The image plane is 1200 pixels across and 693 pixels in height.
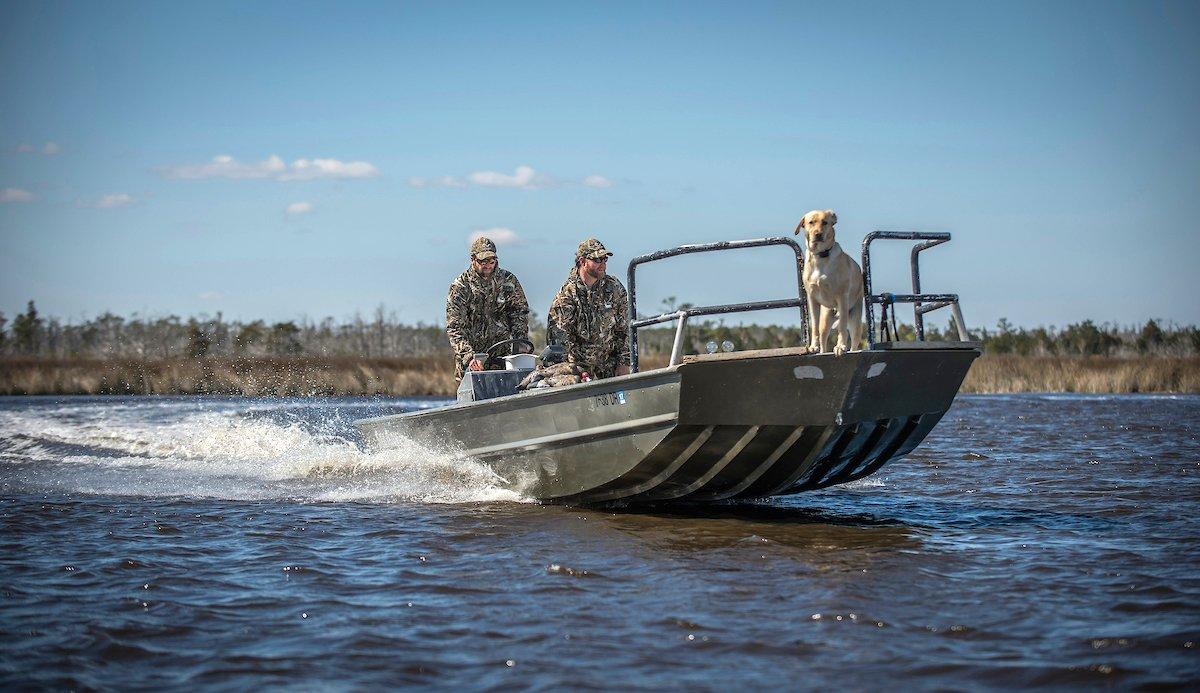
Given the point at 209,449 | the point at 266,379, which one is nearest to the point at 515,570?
the point at 209,449

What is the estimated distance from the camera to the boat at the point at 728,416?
6.74 m

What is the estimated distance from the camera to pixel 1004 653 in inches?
168

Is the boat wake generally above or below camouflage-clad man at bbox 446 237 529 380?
below

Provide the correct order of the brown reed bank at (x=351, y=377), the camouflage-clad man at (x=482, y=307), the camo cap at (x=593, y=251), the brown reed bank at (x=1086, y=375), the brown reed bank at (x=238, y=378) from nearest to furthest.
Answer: the camo cap at (x=593, y=251)
the camouflage-clad man at (x=482, y=307)
the brown reed bank at (x=1086, y=375)
the brown reed bank at (x=351, y=377)
the brown reed bank at (x=238, y=378)

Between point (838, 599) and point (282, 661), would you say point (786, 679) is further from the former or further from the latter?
point (282, 661)

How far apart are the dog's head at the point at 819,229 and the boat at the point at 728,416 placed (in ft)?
0.98

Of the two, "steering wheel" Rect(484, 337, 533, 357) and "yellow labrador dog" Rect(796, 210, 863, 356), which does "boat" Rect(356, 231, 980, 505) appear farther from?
"steering wheel" Rect(484, 337, 533, 357)

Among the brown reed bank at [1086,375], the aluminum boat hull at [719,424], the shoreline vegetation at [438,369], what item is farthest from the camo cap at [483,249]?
the brown reed bank at [1086,375]

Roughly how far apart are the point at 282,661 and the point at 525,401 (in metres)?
3.77

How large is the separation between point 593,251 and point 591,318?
515 millimetres

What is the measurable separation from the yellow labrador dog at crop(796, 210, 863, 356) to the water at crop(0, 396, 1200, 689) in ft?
4.06

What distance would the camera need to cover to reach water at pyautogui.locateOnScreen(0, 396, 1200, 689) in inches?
166

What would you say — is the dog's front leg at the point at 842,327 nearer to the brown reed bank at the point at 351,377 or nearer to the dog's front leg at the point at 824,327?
the dog's front leg at the point at 824,327

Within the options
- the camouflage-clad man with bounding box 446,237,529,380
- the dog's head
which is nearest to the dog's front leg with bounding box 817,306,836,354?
the dog's head
